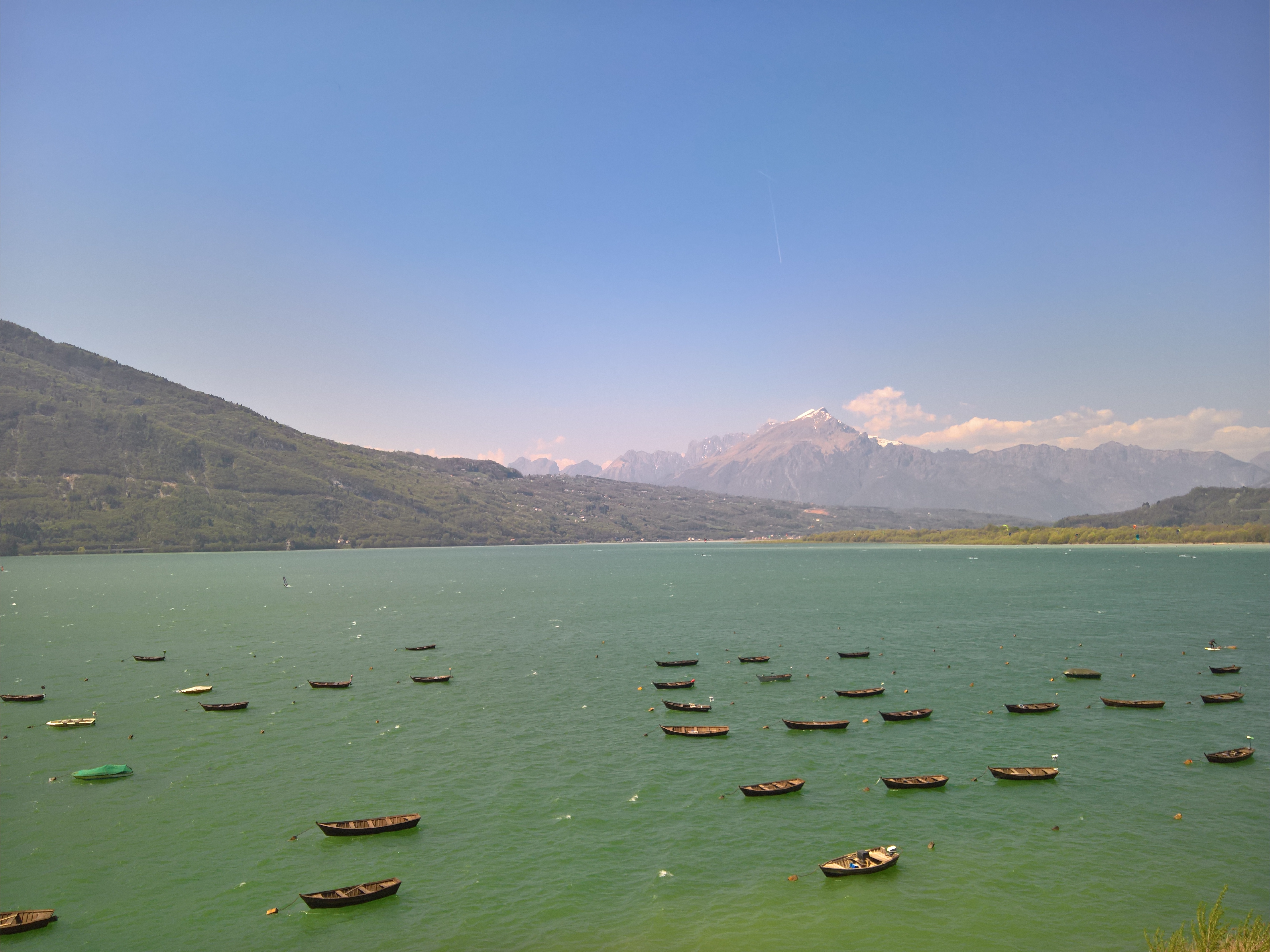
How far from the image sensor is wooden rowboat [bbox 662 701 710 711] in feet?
192

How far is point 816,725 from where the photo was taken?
53562 millimetres

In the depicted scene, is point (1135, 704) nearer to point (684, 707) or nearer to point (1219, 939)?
point (684, 707)

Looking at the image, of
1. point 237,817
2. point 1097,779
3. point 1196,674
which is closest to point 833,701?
point 1097,779

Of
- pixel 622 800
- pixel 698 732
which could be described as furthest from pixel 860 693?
pixel 622 800

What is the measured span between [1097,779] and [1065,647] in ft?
174

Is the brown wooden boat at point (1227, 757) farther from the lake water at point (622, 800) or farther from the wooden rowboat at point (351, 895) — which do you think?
the wooden rowboat at point (351, 895)

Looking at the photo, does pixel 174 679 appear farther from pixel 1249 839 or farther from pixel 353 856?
pixel 1249 839

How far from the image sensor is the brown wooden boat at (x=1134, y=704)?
5891 cm

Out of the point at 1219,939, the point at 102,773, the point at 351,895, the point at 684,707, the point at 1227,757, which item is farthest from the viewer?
the point at 684,707

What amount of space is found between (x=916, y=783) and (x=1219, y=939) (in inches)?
742

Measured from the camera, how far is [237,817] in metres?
39.3

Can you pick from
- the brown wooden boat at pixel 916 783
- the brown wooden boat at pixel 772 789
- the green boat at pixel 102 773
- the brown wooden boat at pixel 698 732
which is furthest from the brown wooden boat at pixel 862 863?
the green boat at pixel 102 773

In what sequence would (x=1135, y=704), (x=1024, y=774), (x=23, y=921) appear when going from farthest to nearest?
(x=1135, y=704) < (x=1024, y=774) < (x=23, y=921)

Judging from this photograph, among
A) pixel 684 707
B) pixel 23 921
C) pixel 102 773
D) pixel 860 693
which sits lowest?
pixel 102 773
